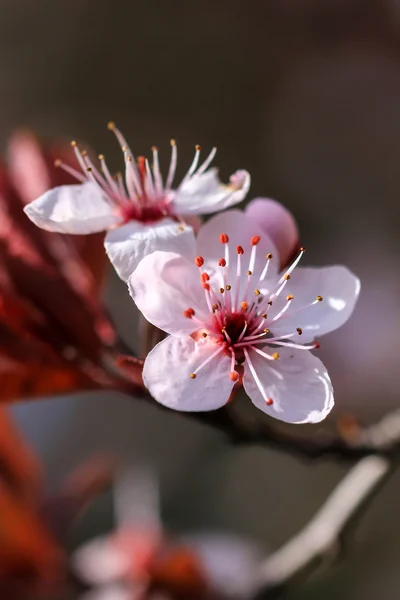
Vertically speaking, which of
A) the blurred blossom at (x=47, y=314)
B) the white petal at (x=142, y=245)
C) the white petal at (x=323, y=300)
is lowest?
the blurred blossom at (x=47, y=314)

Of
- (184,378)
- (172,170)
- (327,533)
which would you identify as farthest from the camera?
(327,533)

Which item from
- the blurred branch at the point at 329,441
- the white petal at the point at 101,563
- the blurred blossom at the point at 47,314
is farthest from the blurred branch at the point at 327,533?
the blurred blossom at the point at 47,314

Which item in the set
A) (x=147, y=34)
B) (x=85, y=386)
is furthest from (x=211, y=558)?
(x=147, y=34)

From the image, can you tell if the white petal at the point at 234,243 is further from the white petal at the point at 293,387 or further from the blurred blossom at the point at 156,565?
the blurred blossom at the point at 156,565

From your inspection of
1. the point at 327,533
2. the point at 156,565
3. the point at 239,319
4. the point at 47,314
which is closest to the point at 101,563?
the point at 156,565

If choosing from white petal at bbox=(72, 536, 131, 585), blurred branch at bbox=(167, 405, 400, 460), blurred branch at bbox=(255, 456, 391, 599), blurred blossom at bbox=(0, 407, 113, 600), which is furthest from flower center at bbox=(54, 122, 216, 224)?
white petal at bbox=(72, 536, 131, 585)

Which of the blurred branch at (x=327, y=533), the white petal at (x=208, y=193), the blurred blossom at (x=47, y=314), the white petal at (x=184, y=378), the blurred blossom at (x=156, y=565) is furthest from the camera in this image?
the blurred blossom at (x=156, y=565)

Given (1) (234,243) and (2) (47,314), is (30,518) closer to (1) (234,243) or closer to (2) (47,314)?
(2) (47,314)
